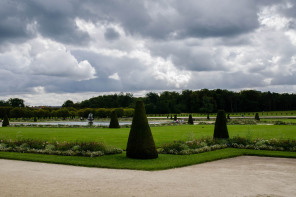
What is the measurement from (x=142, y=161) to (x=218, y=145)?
6178 millimetres

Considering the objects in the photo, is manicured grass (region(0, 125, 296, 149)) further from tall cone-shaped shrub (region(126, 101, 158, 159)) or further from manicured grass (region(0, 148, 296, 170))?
tall cone-shaped shrub (region(126, 101, 158, 159))

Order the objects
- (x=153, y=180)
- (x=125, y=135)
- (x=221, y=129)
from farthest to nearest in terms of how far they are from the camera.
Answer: (x=125, y=135) < (x=221, y=129) < (x=153, y=180)

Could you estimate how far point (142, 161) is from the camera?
12422 mm

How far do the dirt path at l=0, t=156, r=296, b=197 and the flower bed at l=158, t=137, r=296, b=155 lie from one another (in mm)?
2826

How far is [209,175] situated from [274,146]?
8.16 m

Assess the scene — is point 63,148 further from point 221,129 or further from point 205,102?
point 205,102

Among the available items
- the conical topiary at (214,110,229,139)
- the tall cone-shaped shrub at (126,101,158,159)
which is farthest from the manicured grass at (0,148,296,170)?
the conical topiary at (214,110,229,139)

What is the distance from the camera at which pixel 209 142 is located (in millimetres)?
17328

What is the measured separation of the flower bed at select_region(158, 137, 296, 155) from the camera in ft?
49.4

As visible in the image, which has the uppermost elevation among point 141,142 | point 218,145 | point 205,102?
point 205,102

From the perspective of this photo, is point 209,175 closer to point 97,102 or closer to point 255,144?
point 255,144

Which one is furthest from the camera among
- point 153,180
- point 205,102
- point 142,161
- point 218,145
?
point 205,102

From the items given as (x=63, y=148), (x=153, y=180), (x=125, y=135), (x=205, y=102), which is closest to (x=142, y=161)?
(x=153, y=180)

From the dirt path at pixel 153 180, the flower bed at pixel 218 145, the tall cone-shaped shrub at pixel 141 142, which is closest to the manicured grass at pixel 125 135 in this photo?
the flower bed at pixel 218 145
